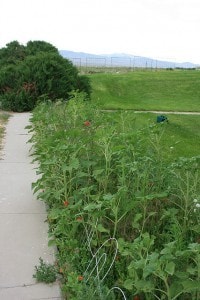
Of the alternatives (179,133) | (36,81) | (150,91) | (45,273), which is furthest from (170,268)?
(150,91)

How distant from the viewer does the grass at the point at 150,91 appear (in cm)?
1944

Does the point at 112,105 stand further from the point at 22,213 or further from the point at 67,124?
the point at 22,213

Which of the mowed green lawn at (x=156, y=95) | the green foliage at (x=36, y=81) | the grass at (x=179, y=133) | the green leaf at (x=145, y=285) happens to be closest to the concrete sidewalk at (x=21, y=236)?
the green leaf at (x=145, y=285)

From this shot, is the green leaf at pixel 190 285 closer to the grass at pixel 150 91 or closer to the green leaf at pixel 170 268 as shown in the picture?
the green leaf at pixel 170 268

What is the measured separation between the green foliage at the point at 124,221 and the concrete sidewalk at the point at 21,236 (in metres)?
0.14

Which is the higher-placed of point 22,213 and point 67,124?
point 67,124

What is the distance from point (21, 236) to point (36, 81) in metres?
12.1

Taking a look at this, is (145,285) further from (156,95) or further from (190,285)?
(156,95)

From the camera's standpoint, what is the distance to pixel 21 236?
431cm

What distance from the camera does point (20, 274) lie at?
11.7ft

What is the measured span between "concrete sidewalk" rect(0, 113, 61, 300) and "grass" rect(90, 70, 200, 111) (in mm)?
11440

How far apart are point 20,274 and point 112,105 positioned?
14905mm

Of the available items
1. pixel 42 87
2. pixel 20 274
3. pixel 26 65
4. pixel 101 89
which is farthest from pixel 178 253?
pixel 101 89

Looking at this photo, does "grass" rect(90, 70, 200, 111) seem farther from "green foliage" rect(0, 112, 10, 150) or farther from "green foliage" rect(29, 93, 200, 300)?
"green foliage" rect(29, 93, 200, 300)
